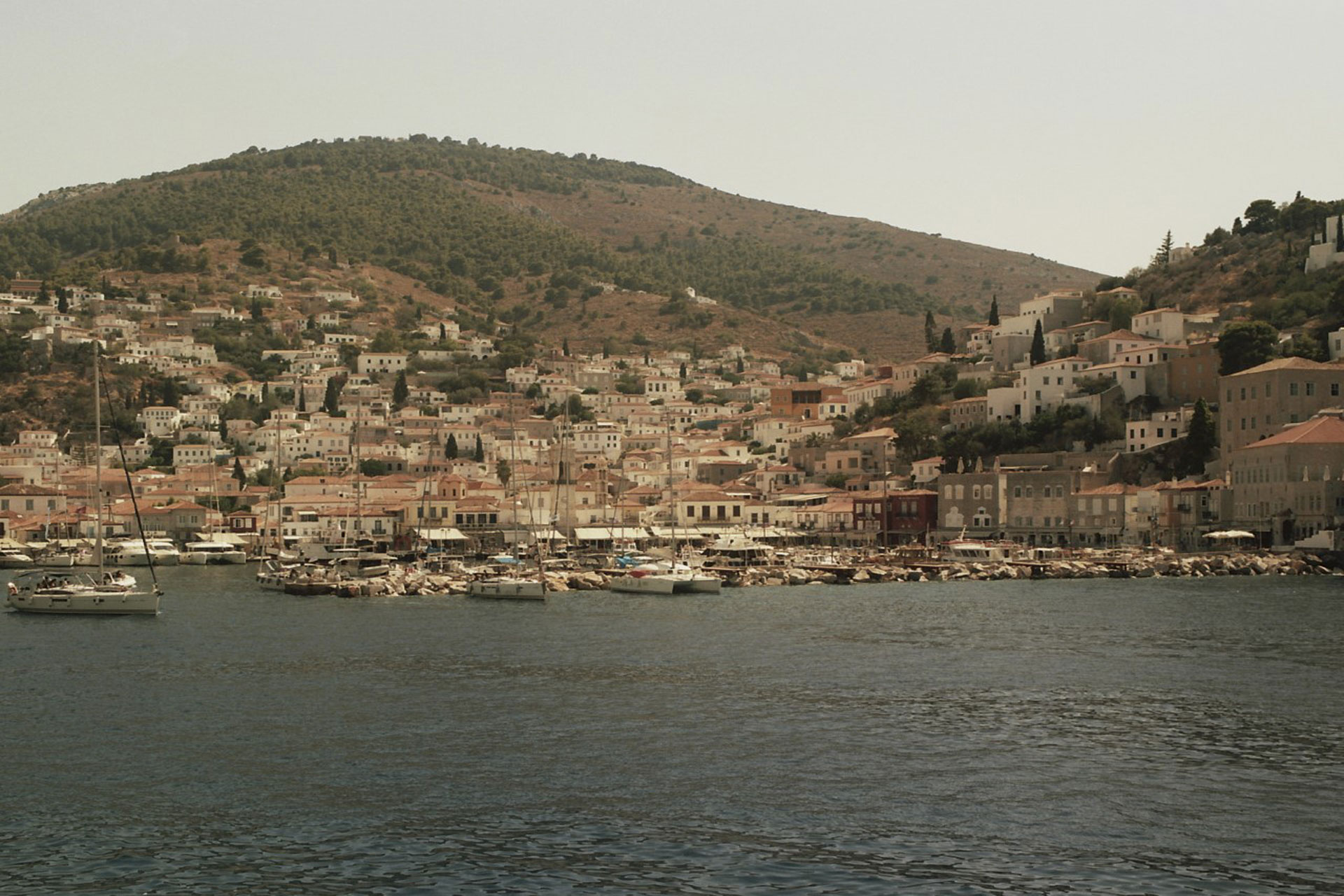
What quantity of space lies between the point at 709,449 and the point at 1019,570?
52975 mm

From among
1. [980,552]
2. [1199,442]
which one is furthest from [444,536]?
[1199,442]

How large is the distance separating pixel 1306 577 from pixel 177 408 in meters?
98.5

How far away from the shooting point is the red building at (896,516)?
82125 mm

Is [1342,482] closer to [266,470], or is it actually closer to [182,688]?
[182,688]

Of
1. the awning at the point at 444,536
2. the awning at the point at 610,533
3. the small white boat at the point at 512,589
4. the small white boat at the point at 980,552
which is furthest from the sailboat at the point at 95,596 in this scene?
the small white boat at the point at 980,552

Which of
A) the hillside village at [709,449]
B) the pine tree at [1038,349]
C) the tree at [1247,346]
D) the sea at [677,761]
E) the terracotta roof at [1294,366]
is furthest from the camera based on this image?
the pine tree at [1038,349]

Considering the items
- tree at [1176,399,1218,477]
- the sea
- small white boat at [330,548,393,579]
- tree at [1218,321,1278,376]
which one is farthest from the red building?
the sea

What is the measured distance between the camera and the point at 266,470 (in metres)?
117

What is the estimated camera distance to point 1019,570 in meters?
66.0

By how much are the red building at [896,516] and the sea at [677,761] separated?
39469 mm

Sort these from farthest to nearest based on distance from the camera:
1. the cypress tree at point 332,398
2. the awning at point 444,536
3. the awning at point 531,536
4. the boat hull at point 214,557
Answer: the cypress tree at point 332,398 < the boat hull at point 214,557 < the awning at point 444,536 < the awning at point 531,536

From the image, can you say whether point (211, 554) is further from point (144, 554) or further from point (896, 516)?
point (896, 516)

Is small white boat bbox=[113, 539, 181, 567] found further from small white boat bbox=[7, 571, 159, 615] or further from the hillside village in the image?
small white boat bbox=[7, 571, 159, 615]

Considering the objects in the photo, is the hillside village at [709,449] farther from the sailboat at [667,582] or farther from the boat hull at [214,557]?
the sailboat at [667,582]
